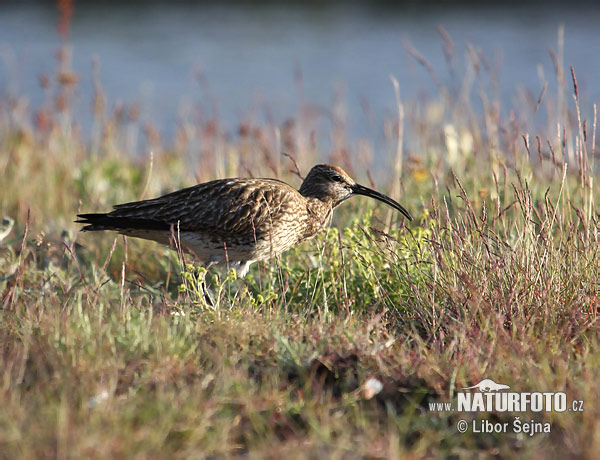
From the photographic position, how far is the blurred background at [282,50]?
16516 millimetres

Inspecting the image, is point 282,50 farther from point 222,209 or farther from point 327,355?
point 327,355

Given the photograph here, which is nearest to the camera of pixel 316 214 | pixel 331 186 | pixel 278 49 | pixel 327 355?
pixel 327 355

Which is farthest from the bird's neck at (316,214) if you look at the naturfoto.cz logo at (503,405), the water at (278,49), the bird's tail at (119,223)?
the water at (278,49)

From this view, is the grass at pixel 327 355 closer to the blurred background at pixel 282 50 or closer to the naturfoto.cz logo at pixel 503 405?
the naturfoto.cz logo at pixel 503 405

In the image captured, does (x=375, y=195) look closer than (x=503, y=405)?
No

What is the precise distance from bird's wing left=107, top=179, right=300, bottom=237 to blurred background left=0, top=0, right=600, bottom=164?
23.2 feet

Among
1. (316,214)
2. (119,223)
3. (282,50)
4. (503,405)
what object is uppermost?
(282,50)

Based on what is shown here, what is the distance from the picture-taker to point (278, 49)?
2377 centimetres

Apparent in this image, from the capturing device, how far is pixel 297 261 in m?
5.50


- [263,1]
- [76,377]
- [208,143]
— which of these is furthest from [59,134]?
[263,1]

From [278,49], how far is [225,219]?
1933 centimetres

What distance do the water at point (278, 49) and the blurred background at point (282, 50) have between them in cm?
6

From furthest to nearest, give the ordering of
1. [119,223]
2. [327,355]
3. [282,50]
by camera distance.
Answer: [282,50] < [119,223] < [327,355]

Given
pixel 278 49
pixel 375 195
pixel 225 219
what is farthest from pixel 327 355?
pixel 278 49
